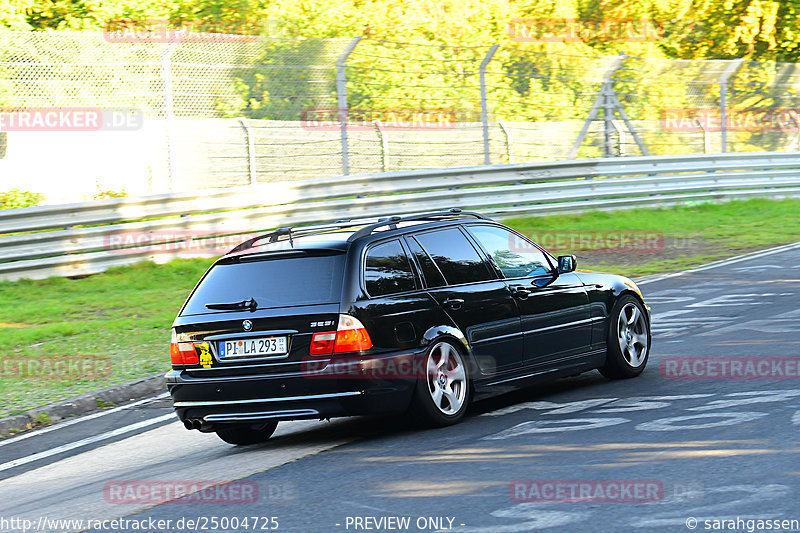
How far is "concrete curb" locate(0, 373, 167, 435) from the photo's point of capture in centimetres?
883

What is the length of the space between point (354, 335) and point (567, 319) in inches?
84.8

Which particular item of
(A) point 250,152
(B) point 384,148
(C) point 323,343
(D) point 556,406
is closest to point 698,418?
(D) point 556,406

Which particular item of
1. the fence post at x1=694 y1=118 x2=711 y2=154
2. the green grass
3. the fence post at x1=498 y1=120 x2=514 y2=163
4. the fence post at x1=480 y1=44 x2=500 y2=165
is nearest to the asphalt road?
the green grass

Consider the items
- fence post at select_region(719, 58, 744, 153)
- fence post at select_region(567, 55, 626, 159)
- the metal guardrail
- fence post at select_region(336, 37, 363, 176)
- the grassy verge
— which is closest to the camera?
the grassy verge

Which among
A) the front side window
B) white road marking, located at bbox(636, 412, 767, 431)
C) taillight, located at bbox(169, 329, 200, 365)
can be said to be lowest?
white road marking, located at bbox(636, 412, 767, 431)

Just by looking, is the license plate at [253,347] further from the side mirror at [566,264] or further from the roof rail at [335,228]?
the side mirror at [566,264]

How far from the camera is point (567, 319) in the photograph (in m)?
8.60

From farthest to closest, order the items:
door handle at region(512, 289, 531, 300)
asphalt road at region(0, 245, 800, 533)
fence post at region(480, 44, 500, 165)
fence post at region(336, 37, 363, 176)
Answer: fence post at region(480, 44, 500, 165) < fence post at region(336, 37, 363, 176) < door handle at region(512, 289, 531, 300) < asphalt road at region(0, 245, 800, 533)

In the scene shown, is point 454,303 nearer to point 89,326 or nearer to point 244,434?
point 244,434

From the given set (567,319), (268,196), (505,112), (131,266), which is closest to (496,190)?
(505,112)

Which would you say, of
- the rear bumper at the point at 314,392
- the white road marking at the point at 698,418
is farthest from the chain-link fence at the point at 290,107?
the white road marking at the point at 698,418

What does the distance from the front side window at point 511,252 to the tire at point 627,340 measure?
A: 2.52ft

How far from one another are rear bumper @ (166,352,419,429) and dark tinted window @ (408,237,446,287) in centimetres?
68

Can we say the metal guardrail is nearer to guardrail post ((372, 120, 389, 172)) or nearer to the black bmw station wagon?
guardrail post ((372, 120, 389, 172))
